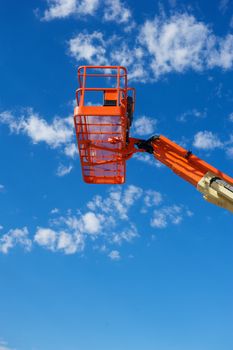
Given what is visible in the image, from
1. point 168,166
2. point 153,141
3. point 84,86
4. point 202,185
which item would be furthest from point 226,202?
point 84,86

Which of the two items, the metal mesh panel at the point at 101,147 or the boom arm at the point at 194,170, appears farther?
the metal mesh panel at the point at 101,147

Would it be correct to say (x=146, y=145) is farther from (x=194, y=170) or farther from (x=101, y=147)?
(x=194, y=170)

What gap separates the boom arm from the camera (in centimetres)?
1038

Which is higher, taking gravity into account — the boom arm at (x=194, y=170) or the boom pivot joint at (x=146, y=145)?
the boom pivot joint at (x=146, y=145)

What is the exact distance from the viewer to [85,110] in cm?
1025

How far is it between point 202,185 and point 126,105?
8.72 ft

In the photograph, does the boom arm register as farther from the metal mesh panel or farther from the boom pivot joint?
the metal mesh panel

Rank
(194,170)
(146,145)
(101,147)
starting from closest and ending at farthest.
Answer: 1. (194,170)
2. (101,147)
3. (146,145)

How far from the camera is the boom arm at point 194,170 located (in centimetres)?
1038

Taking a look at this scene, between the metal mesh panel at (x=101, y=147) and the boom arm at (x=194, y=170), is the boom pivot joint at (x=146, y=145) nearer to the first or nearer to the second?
the boom arm at (x=194, y=170)

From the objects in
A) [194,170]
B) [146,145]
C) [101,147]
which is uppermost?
[146,145]

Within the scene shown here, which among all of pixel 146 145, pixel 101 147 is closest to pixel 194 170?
pixel 146 145

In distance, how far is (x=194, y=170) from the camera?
1105cm

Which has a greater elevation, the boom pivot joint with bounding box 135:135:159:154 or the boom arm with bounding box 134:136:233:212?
the boom pivot joint with bounding box 135:135:159:154
